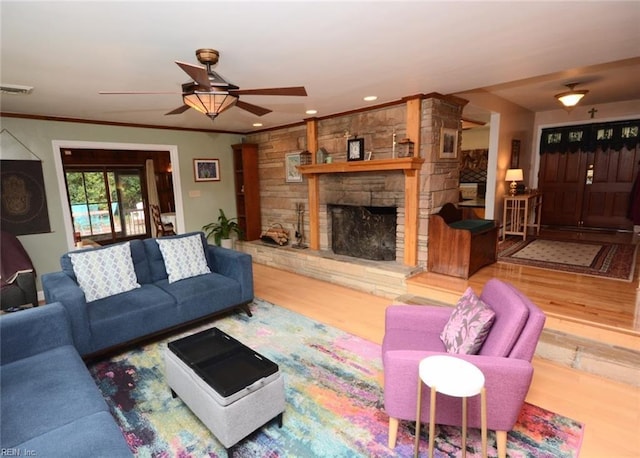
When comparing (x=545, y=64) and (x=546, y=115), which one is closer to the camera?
(x=545, y=64)

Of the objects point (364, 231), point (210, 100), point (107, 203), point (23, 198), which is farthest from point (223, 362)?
point (107, 203)

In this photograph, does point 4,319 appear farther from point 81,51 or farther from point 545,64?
point 545,64

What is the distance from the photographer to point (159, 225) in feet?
24.7

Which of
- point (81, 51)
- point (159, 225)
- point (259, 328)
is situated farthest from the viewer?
point (159, 225)

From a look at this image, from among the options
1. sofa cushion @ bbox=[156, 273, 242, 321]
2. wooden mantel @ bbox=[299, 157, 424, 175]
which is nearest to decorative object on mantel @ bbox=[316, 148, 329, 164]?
wooden mantel @ bbox=[299, 157, 424, 175]

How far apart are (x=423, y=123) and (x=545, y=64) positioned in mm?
1247

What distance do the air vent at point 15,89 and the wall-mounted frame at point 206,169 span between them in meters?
2.69

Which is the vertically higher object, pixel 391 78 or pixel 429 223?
pixel 391 78

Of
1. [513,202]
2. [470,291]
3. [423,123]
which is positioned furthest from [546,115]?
[470,291]

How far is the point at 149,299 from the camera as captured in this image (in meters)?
2.98

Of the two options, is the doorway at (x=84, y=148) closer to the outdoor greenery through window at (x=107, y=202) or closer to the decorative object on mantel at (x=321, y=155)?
the outdoor greenery through window at (x=107, y=202)

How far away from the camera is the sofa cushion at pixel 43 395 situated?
1.48 metres

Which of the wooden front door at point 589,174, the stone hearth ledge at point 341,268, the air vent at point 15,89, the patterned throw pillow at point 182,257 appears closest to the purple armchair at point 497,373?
the stone hearth ledge at point 341,268

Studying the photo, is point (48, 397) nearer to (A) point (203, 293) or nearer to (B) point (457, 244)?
(A) point (203, 293)
